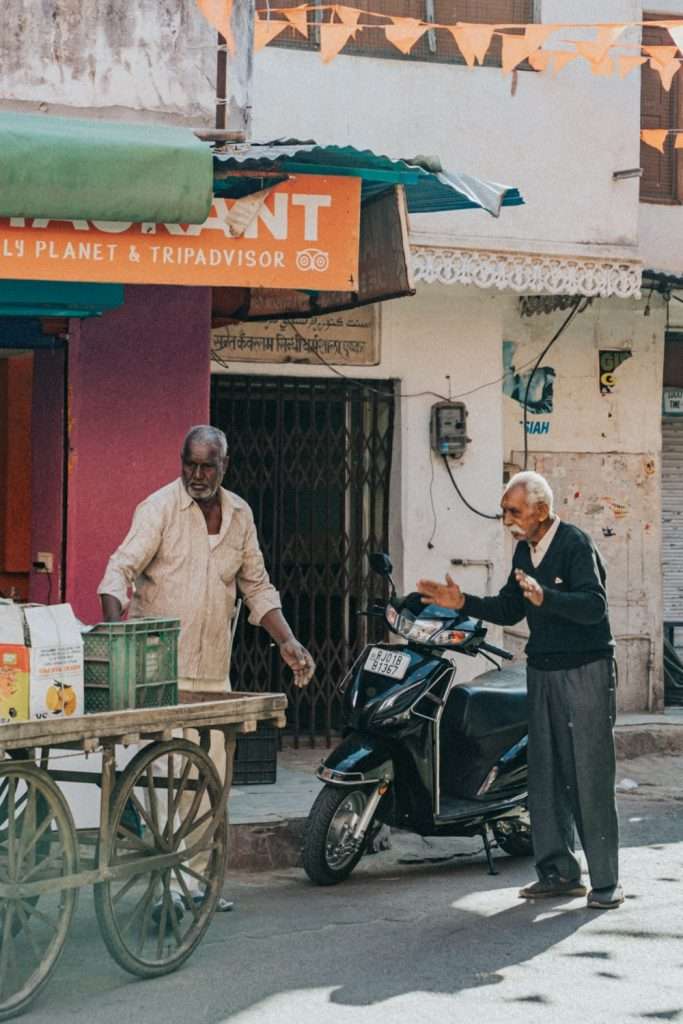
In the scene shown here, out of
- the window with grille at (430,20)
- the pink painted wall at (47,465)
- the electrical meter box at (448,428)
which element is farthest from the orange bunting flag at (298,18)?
the electrical meter box at (448,428)

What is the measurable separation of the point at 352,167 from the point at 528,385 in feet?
16.6

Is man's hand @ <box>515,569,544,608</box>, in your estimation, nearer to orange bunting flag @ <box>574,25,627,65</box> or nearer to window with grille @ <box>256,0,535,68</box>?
orange bunting flag @ <box>574,25,627,65</box>

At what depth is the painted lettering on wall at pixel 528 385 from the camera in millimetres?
12039

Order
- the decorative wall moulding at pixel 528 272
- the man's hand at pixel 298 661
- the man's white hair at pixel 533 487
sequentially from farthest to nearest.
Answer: the decorative wall moulding at pixel 528 272
the man's white hair at pixel 533 487
the man's hand at pixel 298 661

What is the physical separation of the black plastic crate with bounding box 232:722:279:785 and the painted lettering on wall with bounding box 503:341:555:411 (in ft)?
13.1

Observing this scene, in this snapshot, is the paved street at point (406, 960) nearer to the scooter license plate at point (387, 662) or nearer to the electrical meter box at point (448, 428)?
the scooter license plate at point (387, 662)

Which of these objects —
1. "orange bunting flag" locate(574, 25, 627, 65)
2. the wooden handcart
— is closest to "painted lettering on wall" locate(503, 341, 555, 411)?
"orange bunting flag" locate(574, 25, 627, 65)

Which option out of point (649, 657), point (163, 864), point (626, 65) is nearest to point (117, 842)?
point (163, 864)

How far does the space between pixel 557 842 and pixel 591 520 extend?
583 cm

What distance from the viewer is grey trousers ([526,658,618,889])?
6676 mm

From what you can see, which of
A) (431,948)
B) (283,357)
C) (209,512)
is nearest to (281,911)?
(431,948)

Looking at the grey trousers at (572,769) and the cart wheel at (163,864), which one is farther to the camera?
the grey trousers at (572,769)

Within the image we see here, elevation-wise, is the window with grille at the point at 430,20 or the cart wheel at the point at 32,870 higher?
the window with grille at the point at 430,20

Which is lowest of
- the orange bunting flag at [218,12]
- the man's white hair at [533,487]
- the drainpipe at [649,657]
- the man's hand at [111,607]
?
the drainpipe at [649,657]
